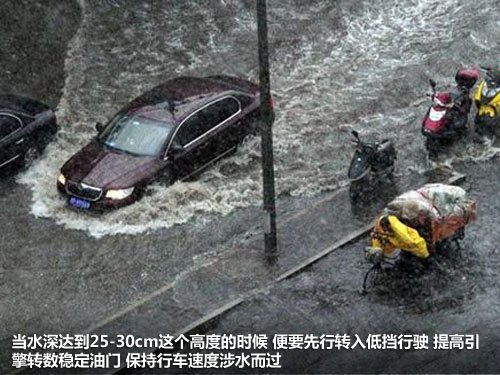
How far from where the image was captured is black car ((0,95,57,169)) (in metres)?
15.3

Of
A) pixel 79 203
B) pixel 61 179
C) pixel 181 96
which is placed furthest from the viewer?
pixel 181 96

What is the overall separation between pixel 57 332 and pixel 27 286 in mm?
1323

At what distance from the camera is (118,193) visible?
13.9m

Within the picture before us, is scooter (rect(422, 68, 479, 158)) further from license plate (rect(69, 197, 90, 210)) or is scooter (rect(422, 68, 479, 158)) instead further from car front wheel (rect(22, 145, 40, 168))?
car front wheel (rect(22, 145, 40, 168))

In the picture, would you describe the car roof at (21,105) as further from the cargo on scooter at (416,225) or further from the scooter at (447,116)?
the cargo on scooter at (416,225)

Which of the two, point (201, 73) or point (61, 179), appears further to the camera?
point (201, 73)

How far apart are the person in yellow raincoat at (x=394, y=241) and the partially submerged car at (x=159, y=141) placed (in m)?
4.25

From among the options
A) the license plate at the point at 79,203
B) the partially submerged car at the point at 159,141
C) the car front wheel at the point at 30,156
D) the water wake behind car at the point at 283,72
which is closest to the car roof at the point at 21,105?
the car front wheel at the point at 30,156

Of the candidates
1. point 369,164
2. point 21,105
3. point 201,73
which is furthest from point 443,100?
point 21,105

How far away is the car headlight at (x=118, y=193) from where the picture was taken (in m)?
13.8

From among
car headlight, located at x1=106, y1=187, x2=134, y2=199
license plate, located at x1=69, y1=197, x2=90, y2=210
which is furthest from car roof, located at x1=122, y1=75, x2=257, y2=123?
license plate, located at x1=69, y1=197, x2=90, y2=210

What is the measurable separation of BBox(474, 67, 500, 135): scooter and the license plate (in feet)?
24.2

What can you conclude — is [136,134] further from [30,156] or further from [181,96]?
[30,156]

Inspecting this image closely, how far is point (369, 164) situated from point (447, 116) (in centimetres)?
203
